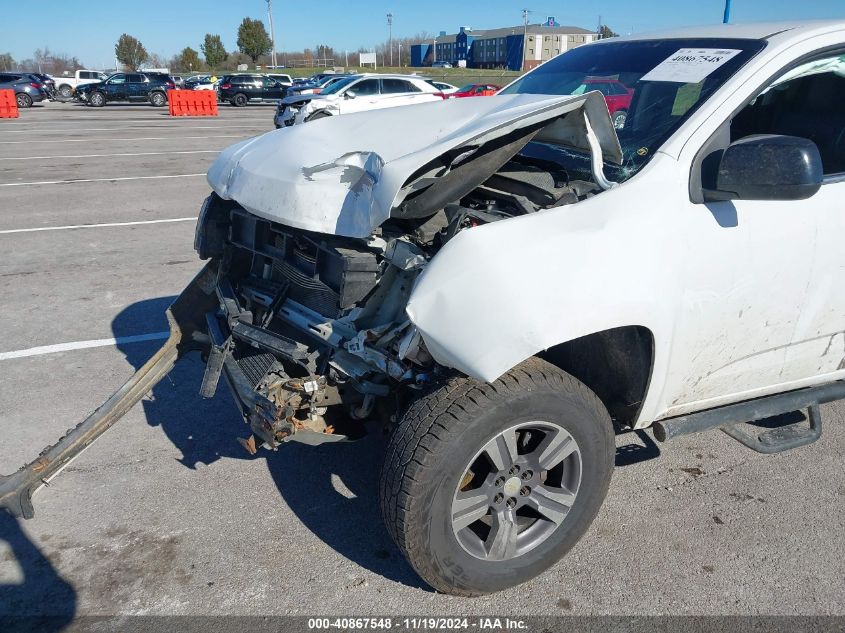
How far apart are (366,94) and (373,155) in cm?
2057

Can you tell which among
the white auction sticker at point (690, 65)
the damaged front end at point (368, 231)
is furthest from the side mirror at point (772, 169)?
the white auction sticker at point (690, 65)

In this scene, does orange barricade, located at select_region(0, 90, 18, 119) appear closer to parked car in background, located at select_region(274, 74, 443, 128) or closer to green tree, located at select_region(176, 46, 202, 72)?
parked car in background, located at select_region(274, 74, 443, 128)

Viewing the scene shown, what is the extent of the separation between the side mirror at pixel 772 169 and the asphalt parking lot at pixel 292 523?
5.04ft

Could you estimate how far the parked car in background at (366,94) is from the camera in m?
21.2

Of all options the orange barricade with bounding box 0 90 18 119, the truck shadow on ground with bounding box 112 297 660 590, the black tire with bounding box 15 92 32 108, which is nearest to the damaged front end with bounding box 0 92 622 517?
the truck shadow on ground with bounding box 112 297 660 590

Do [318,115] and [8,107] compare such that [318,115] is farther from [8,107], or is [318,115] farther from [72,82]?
[72,82]

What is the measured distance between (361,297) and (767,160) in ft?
5.15

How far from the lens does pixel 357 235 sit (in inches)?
104

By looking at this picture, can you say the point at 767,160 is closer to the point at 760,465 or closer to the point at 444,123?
the point at 444,123

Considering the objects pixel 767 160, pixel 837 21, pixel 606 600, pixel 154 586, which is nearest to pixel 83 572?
pixel 154 586

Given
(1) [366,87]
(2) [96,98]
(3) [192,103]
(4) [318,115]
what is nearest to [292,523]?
(4) [318,115]

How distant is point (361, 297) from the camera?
278 centimetres

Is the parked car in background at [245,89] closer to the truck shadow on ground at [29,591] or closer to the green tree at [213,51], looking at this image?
the truck shadow on ground at [29,591]

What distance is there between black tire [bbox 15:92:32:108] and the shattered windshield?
35.5 metres
